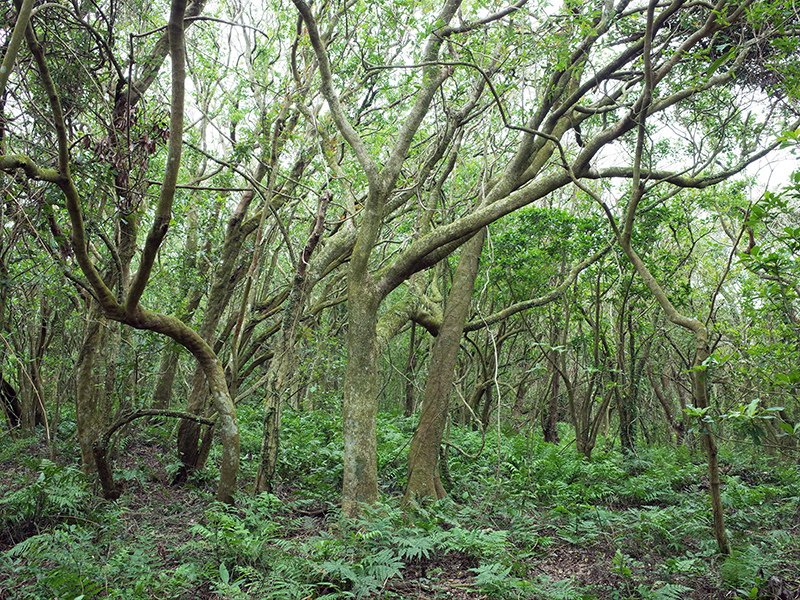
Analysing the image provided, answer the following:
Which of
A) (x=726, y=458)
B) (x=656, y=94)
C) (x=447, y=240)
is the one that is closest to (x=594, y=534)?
(x=447, y=240)

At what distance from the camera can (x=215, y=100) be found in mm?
10938

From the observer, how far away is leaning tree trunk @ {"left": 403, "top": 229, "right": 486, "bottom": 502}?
5.95 m

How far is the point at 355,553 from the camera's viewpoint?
418 centimetres

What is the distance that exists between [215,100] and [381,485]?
340 inches

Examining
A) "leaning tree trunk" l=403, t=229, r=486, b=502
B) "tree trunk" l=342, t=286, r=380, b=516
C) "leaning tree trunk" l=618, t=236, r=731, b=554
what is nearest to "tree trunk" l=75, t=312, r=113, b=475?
Answer: "tree trunk" l=342, t=286, r=380, b=516

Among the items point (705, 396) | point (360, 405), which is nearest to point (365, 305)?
point (360, 405)

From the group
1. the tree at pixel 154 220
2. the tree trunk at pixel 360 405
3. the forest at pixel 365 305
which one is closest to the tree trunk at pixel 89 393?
the forest at pixel 365 305

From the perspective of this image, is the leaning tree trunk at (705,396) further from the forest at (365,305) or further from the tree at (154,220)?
the tree at (154,220)

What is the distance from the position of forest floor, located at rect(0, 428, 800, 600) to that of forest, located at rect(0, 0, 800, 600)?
0.04m

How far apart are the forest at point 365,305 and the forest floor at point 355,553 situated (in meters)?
0.04

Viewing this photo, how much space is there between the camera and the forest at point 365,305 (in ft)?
13.4

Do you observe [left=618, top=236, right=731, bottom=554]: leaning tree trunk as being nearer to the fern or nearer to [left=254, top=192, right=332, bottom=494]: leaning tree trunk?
the fern

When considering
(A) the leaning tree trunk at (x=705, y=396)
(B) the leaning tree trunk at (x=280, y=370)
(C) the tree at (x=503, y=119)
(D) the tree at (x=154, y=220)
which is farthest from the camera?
(B) the leaning tree trunk at (x=280, y=370)

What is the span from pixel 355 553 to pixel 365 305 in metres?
2.26
